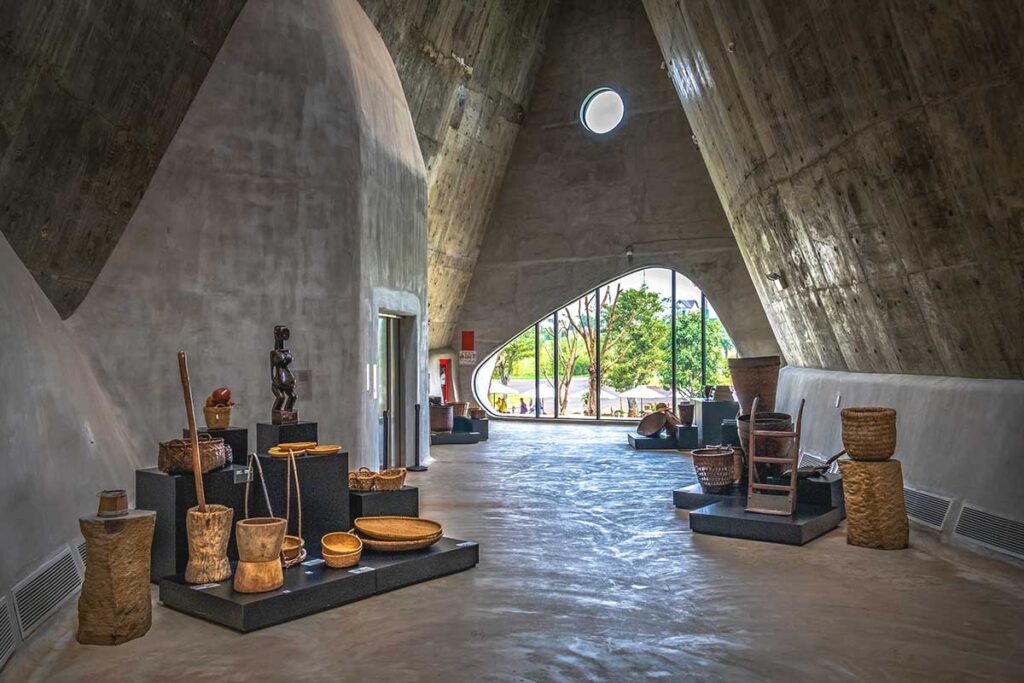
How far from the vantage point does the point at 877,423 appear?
5953 millimetres

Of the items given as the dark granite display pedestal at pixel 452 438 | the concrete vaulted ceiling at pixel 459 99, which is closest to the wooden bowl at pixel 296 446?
the concrete vaulted ceiling at pixel 459 99

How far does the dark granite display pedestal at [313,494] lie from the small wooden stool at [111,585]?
1299 mm

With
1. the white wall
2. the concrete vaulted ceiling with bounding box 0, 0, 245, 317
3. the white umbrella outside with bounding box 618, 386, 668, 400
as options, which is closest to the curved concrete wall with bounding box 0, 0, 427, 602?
the concrete vaulted ceiling with bounding box 0, 0, 245, 317

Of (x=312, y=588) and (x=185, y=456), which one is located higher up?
(x=185, y=456)

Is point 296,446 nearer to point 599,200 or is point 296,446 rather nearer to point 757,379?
point 757,379

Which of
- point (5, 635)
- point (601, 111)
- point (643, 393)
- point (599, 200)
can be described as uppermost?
point (601, 111)

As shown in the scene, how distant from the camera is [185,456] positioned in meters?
5.03

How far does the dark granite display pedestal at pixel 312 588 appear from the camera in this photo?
4.32 m

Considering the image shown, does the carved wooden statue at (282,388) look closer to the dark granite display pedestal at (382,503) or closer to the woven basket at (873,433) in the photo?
the dark granite display pedestal at (382,503)

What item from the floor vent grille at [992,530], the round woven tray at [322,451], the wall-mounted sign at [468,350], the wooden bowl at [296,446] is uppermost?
the wall-mounted sign at [468,350]

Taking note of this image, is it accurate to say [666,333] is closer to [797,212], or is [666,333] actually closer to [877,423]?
[797,212]

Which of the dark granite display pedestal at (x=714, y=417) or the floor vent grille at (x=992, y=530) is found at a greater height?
the dark granite display pedestal at (x=714, y=417)

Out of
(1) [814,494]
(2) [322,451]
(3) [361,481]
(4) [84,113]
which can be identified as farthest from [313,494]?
(1) [814,494]

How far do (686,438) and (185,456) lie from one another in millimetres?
9122
